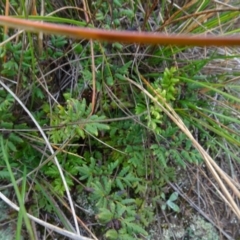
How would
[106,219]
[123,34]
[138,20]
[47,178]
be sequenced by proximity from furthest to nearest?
1. [138,20]
2. [47,178]
3. [106,219]
4. [123,34]

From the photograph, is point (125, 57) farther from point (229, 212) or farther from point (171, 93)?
point (229, 212)

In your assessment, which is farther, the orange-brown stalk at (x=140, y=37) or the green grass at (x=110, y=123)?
the green grass at (x=110, y=123)

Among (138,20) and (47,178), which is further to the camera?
(138,20)

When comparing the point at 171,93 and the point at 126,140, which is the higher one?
the point at 171,93

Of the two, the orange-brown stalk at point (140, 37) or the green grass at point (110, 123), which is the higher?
the orange-brown stalk at point (140, 37)

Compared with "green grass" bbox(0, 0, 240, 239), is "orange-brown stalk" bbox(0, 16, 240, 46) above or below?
above


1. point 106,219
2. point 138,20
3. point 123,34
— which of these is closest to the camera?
point 123,34

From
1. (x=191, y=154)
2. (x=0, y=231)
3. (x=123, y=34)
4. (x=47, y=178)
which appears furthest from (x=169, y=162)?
(x=123, y=34)

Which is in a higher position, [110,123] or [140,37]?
[140,37]

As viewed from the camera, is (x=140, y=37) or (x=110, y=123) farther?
(x=110, y=123)

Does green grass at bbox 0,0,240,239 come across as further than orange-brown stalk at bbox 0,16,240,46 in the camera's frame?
Yes

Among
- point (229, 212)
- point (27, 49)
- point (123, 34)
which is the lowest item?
point (229, 212)
